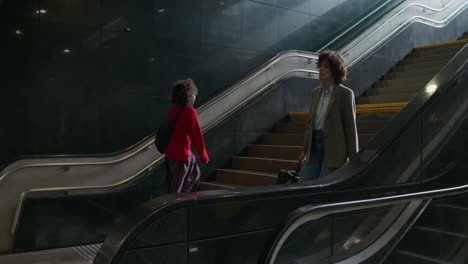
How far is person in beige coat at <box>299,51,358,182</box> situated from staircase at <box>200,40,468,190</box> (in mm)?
1472

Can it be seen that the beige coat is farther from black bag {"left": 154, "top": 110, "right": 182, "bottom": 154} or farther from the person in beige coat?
black bag {"left": 154, "top": 110, "right": 182, "bottom": 154}

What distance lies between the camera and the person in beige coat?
11.3 feet

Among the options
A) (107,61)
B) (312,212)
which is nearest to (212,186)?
(107,61)

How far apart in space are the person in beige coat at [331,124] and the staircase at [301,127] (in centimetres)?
147

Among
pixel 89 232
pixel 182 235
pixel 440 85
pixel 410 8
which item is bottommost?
pixel 89 232

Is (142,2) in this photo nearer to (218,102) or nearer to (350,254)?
(218,102)

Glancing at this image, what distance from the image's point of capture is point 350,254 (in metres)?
2.96

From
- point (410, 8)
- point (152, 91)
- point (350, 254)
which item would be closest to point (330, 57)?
point (350, 254)

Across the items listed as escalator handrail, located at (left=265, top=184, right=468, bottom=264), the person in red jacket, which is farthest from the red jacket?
escalator handrail, located at (left=265, top=184, right=468, bottom=264)

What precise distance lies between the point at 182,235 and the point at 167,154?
6.76 feet

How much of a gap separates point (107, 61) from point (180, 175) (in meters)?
2.26

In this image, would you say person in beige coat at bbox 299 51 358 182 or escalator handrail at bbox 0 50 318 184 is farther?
escalator handrail at bbox 0 50 318 184

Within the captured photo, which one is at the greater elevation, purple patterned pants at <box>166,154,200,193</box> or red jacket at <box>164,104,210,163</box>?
red jacket at <box>164,104,210,163</box>

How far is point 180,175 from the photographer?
4.28 m
